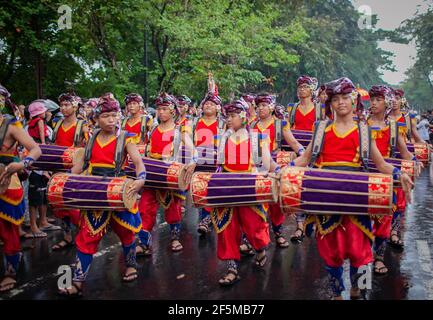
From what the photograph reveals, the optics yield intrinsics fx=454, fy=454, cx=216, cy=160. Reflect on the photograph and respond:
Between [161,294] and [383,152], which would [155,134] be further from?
[383,152]

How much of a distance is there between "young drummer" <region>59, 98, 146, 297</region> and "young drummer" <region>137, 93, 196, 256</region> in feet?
3.76

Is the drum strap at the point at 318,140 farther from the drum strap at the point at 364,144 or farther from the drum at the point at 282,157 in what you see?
the drum at the point at 282,157

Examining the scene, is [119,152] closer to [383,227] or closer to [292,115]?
[383,227]

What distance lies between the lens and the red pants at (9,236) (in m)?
5.09

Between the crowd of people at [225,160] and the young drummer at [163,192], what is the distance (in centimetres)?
2

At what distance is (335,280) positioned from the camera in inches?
173

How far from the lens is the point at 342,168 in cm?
438

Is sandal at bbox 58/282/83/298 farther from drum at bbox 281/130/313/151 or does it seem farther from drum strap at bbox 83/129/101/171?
drum at bbox 281/130/313/151

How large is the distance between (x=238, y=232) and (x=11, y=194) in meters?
2.62

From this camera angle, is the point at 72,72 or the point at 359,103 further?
the point at 72,72

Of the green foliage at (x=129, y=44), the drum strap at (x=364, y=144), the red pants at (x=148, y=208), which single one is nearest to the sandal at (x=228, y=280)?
the red pants at (x=148, y=208)

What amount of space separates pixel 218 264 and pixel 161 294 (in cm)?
121

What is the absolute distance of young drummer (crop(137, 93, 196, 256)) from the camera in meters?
6.45
